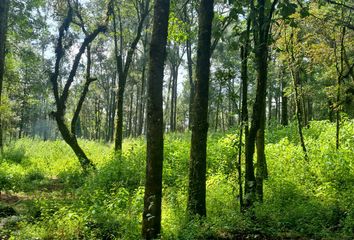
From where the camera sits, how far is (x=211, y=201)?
7.67 m

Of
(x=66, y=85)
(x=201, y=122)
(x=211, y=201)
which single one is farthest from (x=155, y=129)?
(x=66, y=85)

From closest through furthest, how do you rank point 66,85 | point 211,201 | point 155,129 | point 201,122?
point 155,129, point 201,122, point 211,201, point 66,85

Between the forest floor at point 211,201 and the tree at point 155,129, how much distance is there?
0.43 metres

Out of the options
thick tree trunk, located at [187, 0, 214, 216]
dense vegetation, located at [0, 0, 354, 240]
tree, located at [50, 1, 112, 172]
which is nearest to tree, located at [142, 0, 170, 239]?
dense vegetation, located at [0, 0, 354, 240]

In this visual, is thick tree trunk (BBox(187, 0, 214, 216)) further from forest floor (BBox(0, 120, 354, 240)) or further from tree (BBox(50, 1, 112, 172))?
tree (BBox(50, 1, 112, 172))

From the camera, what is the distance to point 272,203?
743 cm

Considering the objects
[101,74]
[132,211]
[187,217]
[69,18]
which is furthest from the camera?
[101,74]

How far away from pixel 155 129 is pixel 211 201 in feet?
9.46

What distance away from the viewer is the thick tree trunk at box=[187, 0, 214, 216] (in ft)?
22.0

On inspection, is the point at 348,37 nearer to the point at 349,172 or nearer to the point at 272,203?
the point at 349,172

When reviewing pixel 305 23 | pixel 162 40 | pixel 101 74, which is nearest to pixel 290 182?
pixel 162 40

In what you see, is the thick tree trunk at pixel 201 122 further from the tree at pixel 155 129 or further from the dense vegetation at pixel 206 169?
the tree at pixel 155 129

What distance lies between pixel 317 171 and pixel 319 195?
50.2 inches

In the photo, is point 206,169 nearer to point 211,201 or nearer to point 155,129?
point 211,201
